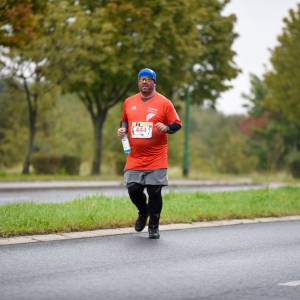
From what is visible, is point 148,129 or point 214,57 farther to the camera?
point 214,57

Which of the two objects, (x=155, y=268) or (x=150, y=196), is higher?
(x=150, y=196)

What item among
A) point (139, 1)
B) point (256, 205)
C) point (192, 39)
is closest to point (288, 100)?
point (192, 39)

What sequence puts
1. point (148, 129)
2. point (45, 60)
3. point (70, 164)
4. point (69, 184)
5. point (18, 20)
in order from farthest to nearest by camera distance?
point (70, 164) → point (45, 60) → point (69, 184) → point (18, 20) → point (148, 129)

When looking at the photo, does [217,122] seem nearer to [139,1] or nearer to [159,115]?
[139,1]

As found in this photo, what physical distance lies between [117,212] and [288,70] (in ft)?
102

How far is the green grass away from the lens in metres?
10.3

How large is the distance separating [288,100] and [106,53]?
40.7ft

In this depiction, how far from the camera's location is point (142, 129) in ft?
32.5

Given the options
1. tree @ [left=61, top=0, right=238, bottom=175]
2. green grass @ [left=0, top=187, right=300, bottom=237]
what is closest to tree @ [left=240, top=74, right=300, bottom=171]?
tree @ [left=61, top=0, right=238, bottom=175]

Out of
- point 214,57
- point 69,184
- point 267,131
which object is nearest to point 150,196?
point 69,184

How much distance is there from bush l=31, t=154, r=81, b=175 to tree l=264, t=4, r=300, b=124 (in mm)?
11952

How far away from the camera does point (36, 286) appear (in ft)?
21.9

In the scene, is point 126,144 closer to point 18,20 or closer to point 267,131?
point 18,20

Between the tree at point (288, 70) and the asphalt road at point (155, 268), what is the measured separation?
3086cm
